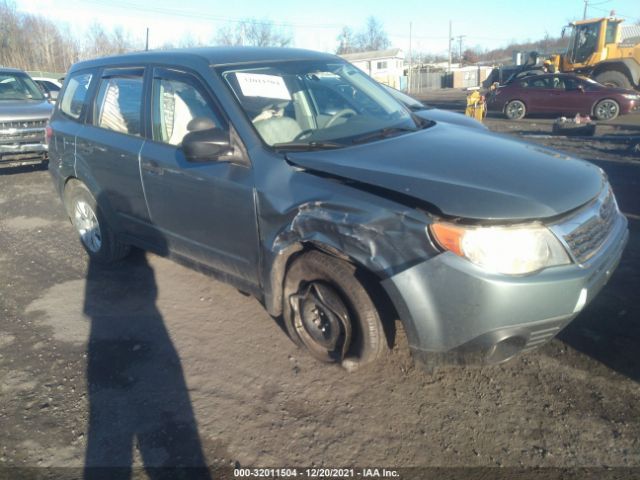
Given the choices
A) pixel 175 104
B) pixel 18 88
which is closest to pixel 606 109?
pixel 175 104

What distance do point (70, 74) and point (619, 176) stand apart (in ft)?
23.3

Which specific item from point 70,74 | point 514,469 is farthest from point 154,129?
point 514,469

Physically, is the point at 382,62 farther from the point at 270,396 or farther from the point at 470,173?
the point at 270,396

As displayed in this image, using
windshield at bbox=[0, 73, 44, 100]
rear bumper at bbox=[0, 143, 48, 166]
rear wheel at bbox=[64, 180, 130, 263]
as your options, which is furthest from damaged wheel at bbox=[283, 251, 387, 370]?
windshield at bbox=[0, 73, 44, 100]

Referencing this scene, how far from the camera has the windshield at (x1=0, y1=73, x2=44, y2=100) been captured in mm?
9320

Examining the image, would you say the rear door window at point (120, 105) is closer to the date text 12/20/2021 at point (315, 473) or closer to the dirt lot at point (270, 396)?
the dirt lot at point (270, 396)

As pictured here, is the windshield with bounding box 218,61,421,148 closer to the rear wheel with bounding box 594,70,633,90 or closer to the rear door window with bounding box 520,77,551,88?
the rear door window with bounding box 520,77,551,88

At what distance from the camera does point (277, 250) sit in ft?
9.53

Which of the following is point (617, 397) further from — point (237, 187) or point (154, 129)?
point (154, 129)

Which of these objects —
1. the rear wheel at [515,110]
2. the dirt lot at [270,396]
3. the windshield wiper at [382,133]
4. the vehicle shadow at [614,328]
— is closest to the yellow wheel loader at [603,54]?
the rear wheel at [515,110]

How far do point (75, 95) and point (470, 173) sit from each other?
392 centimetres

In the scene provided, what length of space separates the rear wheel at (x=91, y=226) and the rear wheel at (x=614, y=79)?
18.7 metres

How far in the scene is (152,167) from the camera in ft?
11.8

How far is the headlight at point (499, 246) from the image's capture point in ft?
7.39
